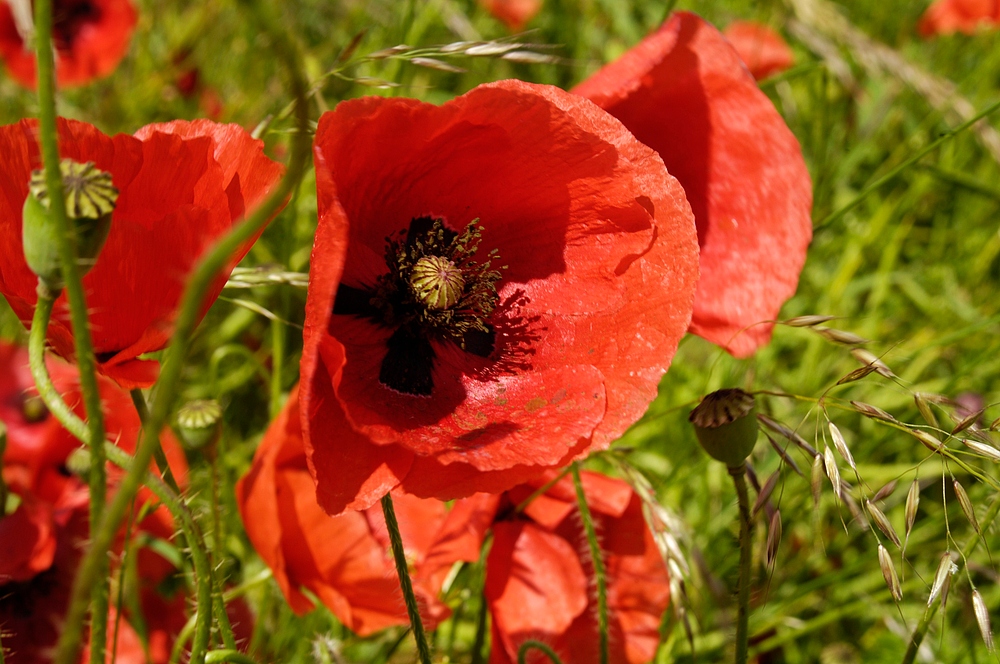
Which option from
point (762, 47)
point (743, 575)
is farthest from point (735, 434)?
point (762, 47)

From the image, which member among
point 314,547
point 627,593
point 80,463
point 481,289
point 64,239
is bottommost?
point 627,593

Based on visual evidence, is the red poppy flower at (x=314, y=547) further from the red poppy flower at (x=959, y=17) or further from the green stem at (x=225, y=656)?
the red poppy flower at (x=959, y=17)

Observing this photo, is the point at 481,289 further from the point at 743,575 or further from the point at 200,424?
the point at 743,575

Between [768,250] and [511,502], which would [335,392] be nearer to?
[511,502]

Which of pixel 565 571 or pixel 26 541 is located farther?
pixel 565 571

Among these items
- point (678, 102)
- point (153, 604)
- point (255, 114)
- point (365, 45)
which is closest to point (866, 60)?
point (678, 102)

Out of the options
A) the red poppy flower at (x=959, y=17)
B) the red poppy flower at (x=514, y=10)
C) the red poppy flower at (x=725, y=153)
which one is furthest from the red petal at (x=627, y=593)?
the red poppy flower at (x=959, y=17)

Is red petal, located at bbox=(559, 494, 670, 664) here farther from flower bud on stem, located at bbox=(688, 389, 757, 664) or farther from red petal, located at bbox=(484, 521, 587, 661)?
flower bud on stem, located at bbox=(688, 389, 757, 664)
